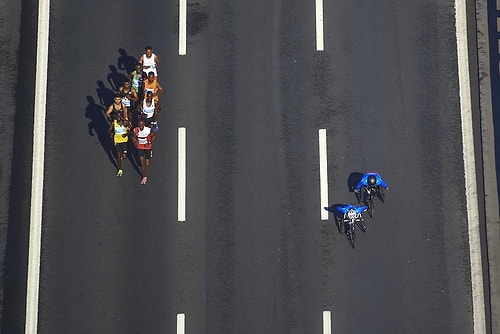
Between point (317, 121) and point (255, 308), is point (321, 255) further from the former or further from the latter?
point (317, 121)

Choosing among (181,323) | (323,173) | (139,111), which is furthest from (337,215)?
(139,111)

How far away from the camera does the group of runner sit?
25078 mm

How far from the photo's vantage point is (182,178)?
26.6 m

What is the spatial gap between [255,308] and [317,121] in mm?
7353

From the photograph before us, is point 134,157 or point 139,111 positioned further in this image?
point 134,157

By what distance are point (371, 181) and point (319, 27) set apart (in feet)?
22.3

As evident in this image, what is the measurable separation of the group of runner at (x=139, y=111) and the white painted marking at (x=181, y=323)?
5.11 metres

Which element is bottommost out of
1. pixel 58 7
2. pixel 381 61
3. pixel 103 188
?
pixel 103 188

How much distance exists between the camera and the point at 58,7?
93.0 feet

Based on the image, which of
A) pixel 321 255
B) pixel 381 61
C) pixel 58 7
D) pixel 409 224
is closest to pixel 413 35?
pixel 381 61

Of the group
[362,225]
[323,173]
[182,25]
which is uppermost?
[182,25]

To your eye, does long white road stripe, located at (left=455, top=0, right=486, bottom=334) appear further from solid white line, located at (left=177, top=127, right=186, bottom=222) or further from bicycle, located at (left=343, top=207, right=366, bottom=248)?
solid white line, located at (left=177, top=127, right=186, bottom=222)

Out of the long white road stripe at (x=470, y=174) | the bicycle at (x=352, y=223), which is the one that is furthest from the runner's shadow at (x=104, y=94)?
the long white road stripe at (x=470, y=174)

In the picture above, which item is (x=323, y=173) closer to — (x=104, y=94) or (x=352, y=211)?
(x=352, y=211)
